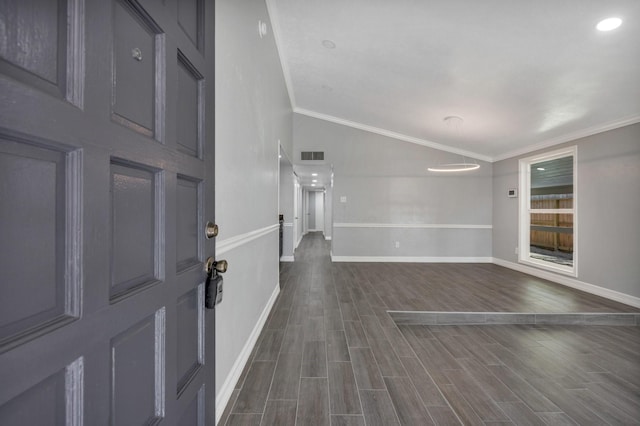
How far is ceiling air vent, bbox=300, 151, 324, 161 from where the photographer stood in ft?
18.3

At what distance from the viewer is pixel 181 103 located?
807 mm

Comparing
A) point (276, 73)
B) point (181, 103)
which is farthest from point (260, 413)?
point (276, 73)

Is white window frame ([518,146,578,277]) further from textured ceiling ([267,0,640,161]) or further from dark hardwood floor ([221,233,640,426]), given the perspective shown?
dark hardwood floor ([221,233,640,426])

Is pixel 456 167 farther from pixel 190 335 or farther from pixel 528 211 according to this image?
pixel 190 335

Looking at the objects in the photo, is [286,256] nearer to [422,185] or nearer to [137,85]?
[422,185]

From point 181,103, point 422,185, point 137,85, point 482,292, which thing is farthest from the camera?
point 422,185

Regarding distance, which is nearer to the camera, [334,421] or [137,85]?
[137,85]

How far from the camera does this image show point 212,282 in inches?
37.1

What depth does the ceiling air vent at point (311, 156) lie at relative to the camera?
5.59 m

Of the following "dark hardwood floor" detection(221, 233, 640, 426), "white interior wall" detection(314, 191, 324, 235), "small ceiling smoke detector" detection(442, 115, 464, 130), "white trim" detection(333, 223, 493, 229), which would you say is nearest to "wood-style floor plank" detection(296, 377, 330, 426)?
"dark hardwood floor" detection(221, 233, 640, 426)

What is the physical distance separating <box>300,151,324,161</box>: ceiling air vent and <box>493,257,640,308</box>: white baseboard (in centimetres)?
428

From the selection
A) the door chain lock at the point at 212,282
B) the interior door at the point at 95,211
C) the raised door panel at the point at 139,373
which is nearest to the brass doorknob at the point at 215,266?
the door chain lock at the point at 212,282

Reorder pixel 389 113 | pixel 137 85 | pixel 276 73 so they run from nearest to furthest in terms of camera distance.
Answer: pixel 137 85
pixel 276 73
pixel 389 113

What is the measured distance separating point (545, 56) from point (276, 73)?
9.19 ft
